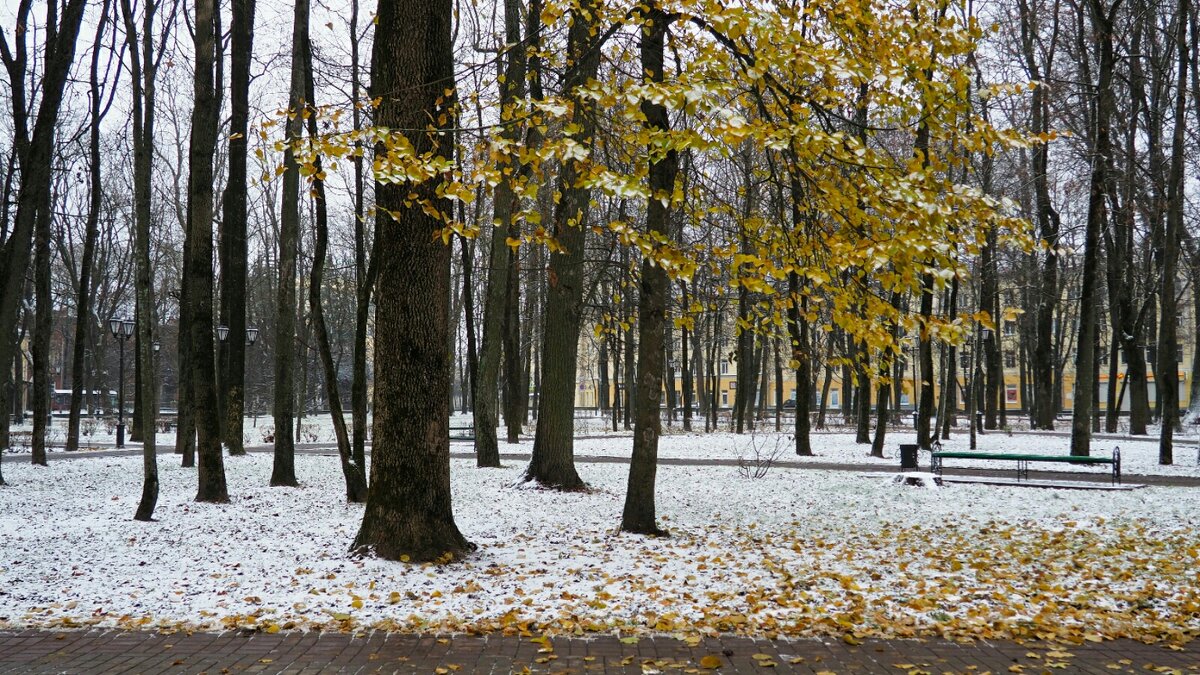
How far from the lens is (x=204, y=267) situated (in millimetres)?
10891

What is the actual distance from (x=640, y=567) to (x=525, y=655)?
239 cm

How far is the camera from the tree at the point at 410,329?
7273 mm

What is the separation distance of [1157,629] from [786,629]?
248 centimetres

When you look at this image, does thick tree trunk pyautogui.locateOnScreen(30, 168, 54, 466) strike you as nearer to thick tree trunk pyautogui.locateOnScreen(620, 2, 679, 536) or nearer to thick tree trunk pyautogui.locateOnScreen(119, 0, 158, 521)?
thick tree trunk pyautogui.locateOnScreen(119, 0, 158, 521)

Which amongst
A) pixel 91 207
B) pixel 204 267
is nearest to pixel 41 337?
pixel 91 207

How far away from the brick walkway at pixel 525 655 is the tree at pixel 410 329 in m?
1.99

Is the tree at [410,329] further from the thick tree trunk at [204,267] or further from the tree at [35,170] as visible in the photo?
the tree at [35,170]

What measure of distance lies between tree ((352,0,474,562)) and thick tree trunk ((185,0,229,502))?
4.64 m

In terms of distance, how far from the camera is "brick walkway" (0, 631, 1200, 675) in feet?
15.7

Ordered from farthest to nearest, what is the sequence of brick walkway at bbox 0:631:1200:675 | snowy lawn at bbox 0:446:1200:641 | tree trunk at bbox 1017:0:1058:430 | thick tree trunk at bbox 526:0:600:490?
tree trunk at bbox 1017:0:1058:430 → thick tree trunk at bbox 526:0:600:490 → snowy lawn at bbox 0:446:1200:641 → brick walkway at bbox 0:631:1200:675

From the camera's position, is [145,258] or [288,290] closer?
[145,258]

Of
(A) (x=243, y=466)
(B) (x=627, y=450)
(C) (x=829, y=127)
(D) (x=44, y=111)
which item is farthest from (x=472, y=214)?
(C) (x=829, y=127)

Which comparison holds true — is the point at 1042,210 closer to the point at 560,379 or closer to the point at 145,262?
the point at 560,379

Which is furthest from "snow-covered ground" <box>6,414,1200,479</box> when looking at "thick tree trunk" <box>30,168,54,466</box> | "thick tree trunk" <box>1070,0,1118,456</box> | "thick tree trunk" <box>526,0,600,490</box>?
"thick tree trunk" <box>30,168,54,466</box>
